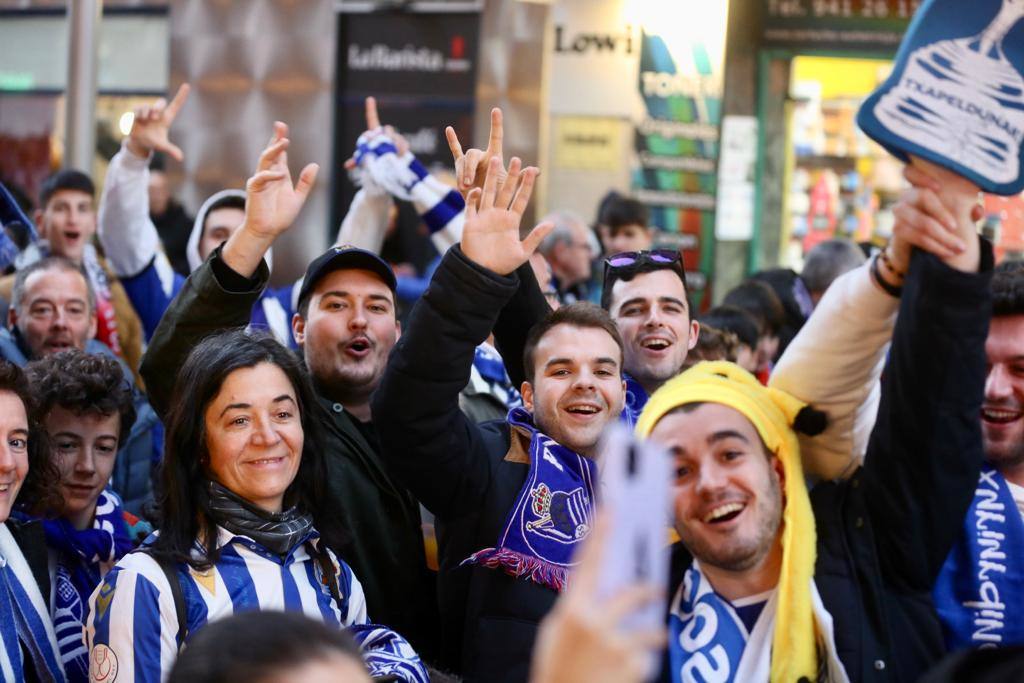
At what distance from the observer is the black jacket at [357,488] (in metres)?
3.76

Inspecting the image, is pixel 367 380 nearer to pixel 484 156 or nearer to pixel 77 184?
pixel 484 156

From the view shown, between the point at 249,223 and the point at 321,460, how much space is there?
0.72m

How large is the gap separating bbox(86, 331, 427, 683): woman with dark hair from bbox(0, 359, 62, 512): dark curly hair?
0.38 metres

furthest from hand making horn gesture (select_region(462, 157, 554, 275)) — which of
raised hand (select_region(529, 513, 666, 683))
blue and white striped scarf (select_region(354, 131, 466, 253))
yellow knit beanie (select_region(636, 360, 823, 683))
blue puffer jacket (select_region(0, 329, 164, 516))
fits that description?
blue puffer jacket (select_region(0, 329, 164, 516))

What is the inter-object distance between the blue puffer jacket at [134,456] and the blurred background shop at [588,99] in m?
4.33

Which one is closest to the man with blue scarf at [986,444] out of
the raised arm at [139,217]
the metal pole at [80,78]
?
the raised arm at [139,217]

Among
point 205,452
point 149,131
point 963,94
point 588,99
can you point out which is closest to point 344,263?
point 205,452

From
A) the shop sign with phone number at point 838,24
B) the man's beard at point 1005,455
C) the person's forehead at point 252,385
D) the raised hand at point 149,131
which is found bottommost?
the man's beard at point 1005,455

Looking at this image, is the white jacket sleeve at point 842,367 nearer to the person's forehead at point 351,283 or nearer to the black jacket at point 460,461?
the black jacket at point 460,461

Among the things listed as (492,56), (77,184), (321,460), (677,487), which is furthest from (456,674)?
(492,56)

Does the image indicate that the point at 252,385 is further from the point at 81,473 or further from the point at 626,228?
the point at 626,228

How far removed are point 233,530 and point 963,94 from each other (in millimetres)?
1879

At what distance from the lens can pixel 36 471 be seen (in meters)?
3.63

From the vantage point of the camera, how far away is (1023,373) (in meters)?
3.25
